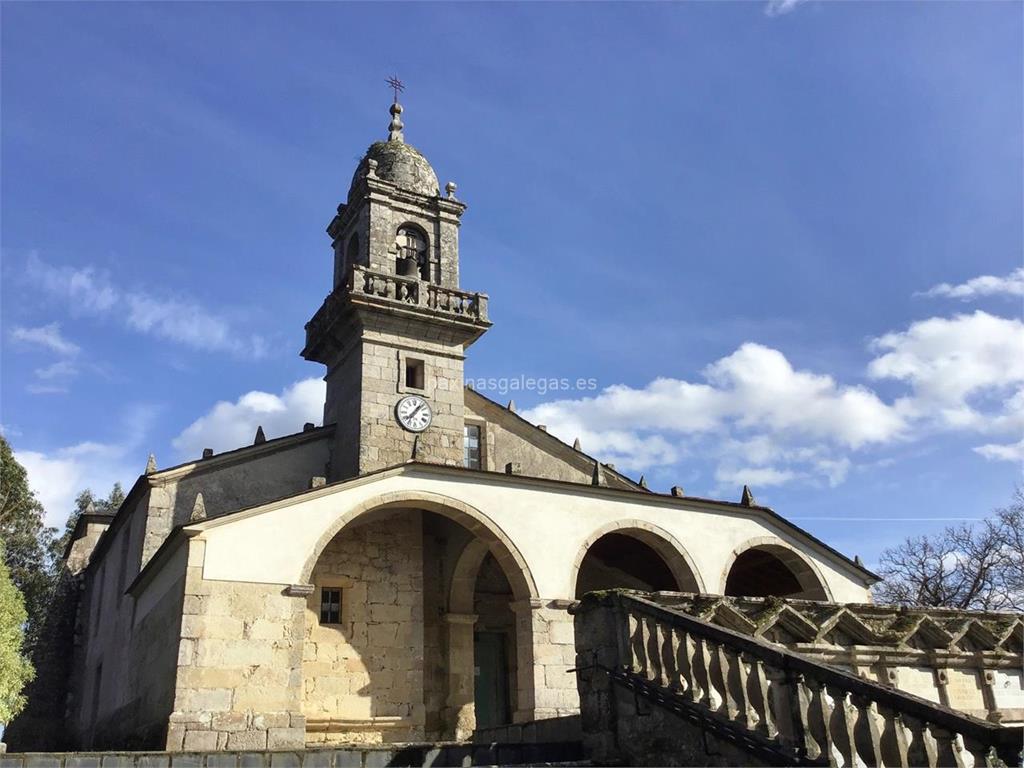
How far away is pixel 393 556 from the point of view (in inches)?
672

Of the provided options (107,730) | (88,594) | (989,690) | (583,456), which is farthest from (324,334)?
(989,690)

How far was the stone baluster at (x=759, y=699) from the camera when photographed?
6027mm

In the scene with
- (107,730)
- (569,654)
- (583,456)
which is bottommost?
(107,730)

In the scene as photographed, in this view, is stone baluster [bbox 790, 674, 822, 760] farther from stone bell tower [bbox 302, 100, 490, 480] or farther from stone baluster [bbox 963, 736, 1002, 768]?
stone bell tower [bbox 302, 100, 490, 480]

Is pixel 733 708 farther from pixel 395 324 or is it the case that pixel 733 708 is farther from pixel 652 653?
pixel 395 324

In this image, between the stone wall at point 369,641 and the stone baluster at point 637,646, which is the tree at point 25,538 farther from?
the stone baluster at point 637,646

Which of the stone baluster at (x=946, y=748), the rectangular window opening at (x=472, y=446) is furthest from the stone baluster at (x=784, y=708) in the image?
the rectangular window opening at (x=472, y=446)

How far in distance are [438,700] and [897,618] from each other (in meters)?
9.32

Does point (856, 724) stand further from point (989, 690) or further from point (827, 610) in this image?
point (989, 690)

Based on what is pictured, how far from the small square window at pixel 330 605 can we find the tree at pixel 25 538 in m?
18.4

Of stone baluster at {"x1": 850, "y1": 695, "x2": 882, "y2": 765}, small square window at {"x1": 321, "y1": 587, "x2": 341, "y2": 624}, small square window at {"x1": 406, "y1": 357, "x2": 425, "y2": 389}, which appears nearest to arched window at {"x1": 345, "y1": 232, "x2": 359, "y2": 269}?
small square window at {"x1": 406, "y1": 357, "x2": 425, "y2": 389}

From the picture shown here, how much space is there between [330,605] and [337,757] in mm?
7391

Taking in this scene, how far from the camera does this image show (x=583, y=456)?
22.9 m

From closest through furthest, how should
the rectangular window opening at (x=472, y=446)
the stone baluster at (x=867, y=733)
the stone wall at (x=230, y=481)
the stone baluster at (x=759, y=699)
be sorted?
the stone baluster at (x=867, y=733) → the stone baluster at (x=759, y=699) → the stone wall at (x=230, y=481) → the rectangular window opening at (x=472, y=446)
